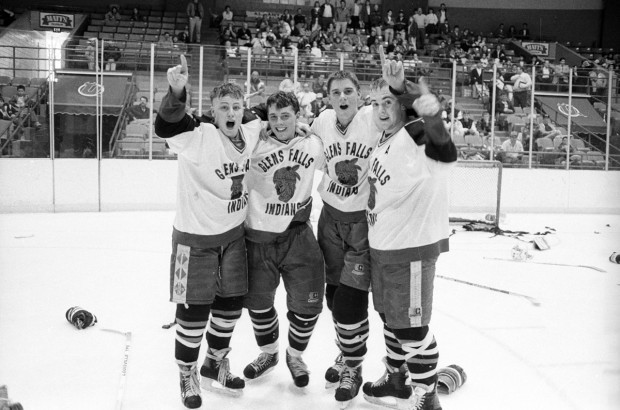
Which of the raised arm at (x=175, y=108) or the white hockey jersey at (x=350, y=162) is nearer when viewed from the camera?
the raised arm at (x=175, y=108)

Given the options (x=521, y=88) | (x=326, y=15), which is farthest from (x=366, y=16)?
(x=521, y=88)

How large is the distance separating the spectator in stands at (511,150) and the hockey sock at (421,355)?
351 inches

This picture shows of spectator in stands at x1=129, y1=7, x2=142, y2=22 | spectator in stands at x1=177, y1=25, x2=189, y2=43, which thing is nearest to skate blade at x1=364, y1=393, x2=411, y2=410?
spectator in stands at x1=177, y1=25, x2=189, y2=43

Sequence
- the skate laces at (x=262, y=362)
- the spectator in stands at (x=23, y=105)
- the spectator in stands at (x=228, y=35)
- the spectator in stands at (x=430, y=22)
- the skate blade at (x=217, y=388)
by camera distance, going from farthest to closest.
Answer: the spectator in stands at (x=430, y=22) < the spectator in stands at (x=228, y=35) < the spectator in stands at (x=23, y=105) < the skate laces at (x=262, y=362) < the skate blade at (x=217, y=388)

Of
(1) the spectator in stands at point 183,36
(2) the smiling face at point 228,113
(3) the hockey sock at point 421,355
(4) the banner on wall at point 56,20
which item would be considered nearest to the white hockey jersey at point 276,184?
(2) the smiling face at point 228,113

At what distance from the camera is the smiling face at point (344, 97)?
3.40 metres

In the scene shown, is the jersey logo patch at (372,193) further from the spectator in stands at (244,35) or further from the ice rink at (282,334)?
the spectator in stands at (244,35)

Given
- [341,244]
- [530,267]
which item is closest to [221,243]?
[341,244]

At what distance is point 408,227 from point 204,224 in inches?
38.5

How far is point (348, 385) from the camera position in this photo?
3279mm

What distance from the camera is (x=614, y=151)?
11539mm

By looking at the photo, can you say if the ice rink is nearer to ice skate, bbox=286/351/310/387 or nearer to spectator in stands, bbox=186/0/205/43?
ice skate, bbox=286/351/310/387

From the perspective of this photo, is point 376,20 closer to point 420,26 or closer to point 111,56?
point 420,26

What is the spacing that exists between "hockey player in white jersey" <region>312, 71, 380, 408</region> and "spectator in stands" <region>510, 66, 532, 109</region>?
28.5ft
